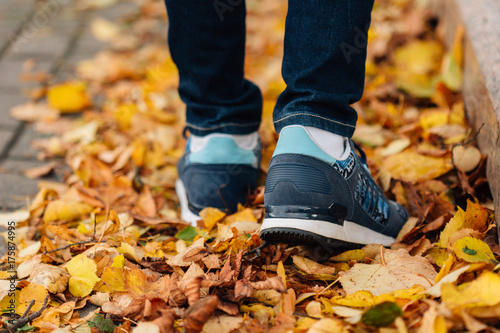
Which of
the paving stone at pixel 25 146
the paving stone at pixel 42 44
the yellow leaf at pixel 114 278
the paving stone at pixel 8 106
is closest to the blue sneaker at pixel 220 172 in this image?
the yellow leaf at pixel 114 278

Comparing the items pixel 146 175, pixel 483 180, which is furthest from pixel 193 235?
pixel 483 180

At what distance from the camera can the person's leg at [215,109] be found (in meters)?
1.31

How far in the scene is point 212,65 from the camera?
4.44ft

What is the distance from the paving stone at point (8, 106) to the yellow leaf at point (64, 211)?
0.84m

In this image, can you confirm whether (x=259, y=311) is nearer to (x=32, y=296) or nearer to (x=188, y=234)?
(x=188, y=234)

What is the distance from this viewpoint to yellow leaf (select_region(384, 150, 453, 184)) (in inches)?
58.5

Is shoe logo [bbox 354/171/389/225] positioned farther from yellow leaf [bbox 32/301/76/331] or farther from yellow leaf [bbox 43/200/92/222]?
yellow leaf [bbox 43/200/92/222]

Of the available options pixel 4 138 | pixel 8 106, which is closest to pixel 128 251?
pixel 4 138

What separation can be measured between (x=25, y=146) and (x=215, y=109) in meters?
1.07

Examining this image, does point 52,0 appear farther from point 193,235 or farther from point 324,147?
point 324,147

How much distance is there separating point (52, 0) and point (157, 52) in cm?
126

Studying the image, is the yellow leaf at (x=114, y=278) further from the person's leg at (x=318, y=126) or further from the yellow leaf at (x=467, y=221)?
the yellow leaf at (x=467, y=221)

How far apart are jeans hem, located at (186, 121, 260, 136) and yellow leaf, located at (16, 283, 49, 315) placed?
0.64 meters

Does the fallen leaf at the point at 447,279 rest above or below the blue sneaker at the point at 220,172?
above
